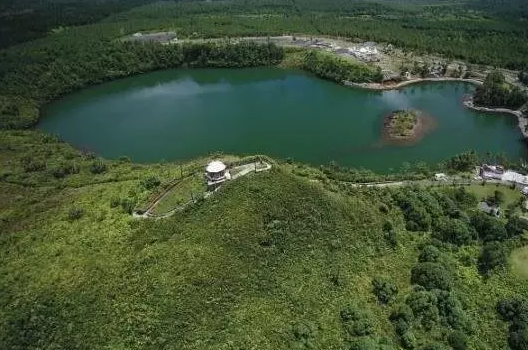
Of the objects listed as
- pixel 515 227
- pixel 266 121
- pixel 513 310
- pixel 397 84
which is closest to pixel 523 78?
pixel 397 84

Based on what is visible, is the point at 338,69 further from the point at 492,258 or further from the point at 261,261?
the point at 261,261

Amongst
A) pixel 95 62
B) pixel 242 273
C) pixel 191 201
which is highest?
pixel 191 201

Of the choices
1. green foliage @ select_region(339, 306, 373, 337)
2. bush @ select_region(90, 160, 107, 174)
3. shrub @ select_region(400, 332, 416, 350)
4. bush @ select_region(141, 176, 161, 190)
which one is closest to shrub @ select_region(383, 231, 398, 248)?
green foliage @ select_region(339, 306, 373, 337)

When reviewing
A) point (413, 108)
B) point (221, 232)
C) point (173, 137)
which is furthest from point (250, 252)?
point (413, 108)

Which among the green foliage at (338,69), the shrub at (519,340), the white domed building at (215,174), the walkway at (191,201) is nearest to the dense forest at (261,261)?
the shrub at (519,340)

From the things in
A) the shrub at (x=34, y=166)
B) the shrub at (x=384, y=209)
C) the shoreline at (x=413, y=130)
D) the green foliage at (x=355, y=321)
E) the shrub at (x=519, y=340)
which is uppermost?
the shrub at (x=384, y=209)

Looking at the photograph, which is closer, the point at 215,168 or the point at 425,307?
the point at 425,307

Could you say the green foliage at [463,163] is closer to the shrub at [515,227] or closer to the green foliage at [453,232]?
the shrub at [515,227]
